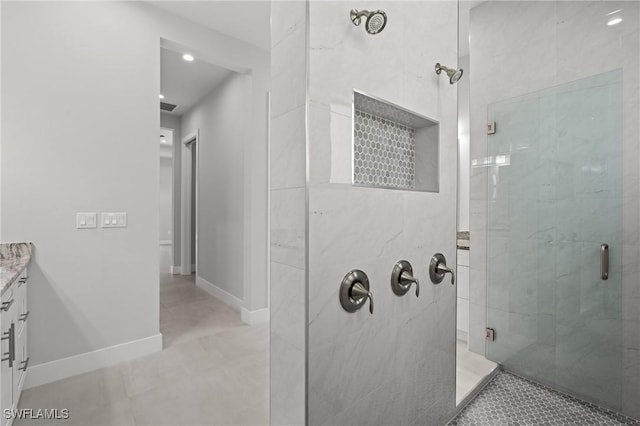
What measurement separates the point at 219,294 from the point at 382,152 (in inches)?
135

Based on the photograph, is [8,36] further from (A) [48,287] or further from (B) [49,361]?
(B) [49,361]

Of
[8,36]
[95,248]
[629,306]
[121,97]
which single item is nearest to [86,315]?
[95,248]

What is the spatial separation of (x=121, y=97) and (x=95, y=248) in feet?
3.93

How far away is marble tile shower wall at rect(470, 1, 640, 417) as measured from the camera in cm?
175

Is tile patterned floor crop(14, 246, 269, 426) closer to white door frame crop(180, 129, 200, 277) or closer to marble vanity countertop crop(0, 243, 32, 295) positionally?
marble vanity countertop crop(0, 243, 32, 295)

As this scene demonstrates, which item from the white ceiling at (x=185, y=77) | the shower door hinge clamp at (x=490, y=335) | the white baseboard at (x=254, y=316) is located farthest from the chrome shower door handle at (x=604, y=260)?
the white ceiling at (x=185, y=77)

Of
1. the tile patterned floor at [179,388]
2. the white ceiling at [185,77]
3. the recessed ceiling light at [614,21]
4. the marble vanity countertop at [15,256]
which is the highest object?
the white ceiling at [185,77]

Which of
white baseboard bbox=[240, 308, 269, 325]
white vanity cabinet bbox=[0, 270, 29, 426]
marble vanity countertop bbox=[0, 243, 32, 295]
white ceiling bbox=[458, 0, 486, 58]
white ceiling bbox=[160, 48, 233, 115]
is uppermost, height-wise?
white ceiling bbox=[160, 48, 233, 115]

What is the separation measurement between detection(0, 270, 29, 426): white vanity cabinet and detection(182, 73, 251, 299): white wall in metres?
1.86

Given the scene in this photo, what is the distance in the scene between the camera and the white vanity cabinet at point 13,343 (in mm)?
1384

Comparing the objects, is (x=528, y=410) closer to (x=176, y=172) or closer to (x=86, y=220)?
(x=86, y=220)

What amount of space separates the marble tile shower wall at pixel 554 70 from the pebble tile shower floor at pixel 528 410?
0.19 m

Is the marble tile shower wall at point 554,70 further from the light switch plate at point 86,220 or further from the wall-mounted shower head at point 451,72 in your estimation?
the light switch plate at point 86,220
